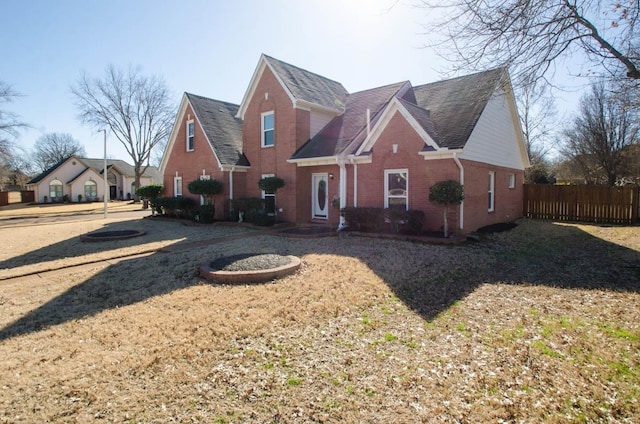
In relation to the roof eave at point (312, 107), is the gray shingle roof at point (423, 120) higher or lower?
lower

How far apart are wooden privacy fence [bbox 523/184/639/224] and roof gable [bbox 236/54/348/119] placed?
12.2 m

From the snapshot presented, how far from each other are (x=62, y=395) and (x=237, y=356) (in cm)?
184

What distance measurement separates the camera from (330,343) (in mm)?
4961

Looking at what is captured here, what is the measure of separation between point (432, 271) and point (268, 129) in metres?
13.1

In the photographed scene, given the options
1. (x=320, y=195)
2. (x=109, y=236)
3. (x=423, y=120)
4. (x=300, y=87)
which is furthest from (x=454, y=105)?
(x=109, y=236)

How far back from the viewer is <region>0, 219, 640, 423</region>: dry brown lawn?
11.7ft

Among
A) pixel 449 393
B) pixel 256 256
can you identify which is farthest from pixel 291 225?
pixel 449 393

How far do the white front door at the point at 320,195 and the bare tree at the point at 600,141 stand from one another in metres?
21.5

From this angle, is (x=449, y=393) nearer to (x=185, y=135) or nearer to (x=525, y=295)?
(x=525, y=295)

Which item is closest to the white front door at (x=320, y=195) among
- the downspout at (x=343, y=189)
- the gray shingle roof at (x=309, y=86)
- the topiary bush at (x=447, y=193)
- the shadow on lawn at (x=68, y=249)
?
the downspout at (x=343, y=189)

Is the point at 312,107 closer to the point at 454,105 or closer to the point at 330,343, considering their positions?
the point at 454,105

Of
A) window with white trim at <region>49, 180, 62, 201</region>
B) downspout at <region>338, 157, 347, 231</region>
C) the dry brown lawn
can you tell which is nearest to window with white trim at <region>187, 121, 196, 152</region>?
downspout at <region>338, 157, 347, 231</region>

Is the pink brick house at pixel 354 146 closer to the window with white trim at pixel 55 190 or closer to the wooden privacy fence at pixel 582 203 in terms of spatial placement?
the wooden privacy fence at pixel 582 203

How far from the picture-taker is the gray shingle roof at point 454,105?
12752 millimetres
